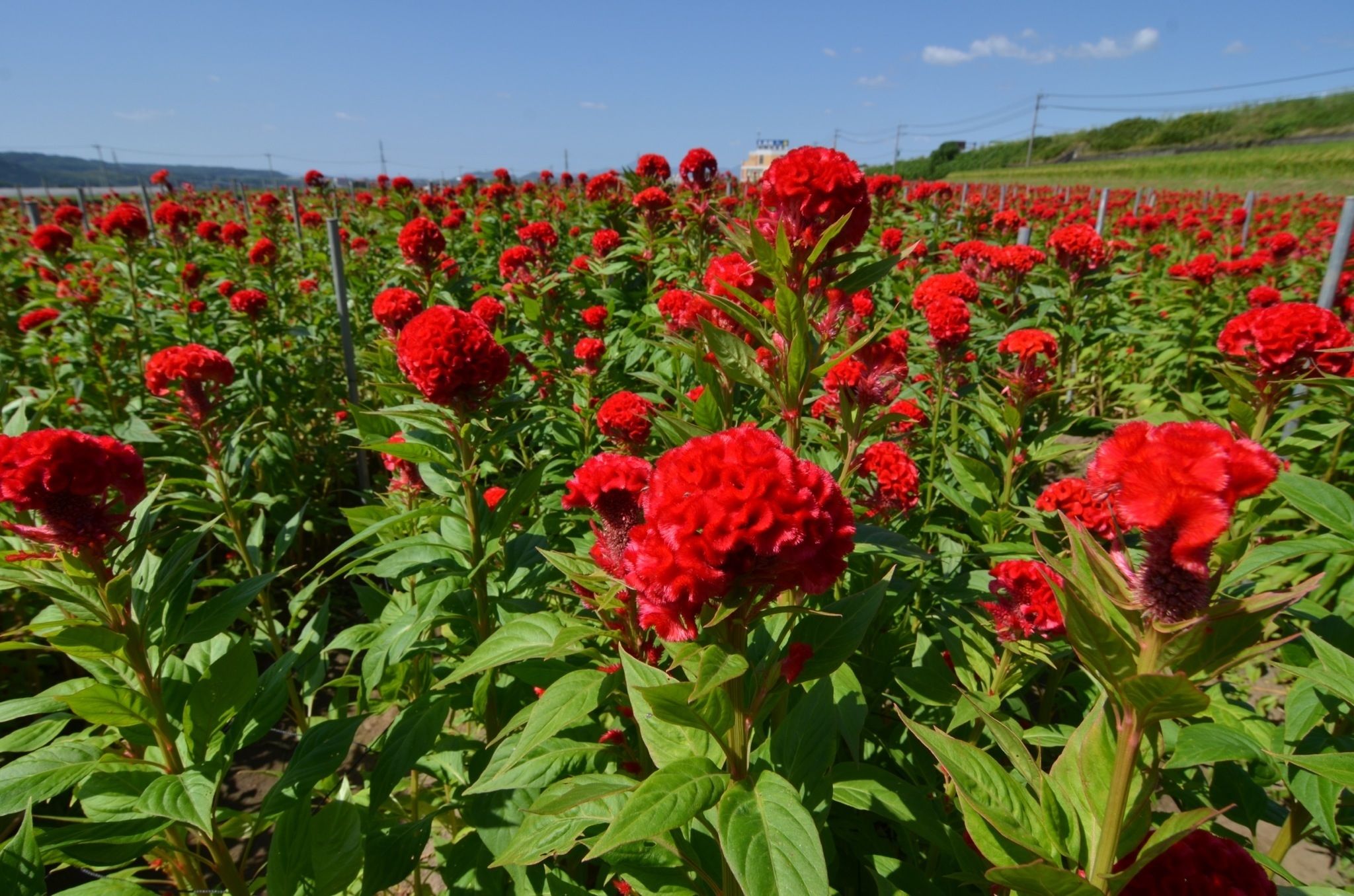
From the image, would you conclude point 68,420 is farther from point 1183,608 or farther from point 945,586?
point 1183,608

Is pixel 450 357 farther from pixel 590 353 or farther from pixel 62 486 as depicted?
pixel 590 353

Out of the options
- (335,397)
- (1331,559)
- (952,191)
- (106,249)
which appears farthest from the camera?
(952,191)

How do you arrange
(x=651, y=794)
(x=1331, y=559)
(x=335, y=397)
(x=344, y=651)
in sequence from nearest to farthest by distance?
(x=651, y=794), (x=1331, y=559), (x=344, y=651), (x=335, y=397)

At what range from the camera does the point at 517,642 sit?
1.63 metres

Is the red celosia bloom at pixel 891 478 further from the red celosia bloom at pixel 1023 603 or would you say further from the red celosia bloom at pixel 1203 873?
the red celosia bloom at pixel 1203 873

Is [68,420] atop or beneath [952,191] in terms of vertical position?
beneath

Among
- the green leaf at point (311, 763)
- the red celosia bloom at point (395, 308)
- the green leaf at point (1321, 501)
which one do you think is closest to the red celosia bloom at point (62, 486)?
the green leaf at point (311, 763)

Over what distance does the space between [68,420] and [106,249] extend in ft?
5.74

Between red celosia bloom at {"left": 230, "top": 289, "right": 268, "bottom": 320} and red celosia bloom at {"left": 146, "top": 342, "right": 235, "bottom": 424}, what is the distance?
1.70 meters

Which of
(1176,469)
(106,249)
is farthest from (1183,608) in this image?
(106,249)

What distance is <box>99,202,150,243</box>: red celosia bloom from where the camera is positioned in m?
4.74

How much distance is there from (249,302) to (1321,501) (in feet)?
18.5

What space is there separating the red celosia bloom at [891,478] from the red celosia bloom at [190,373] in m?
2.83

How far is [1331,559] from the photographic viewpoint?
243 cm
